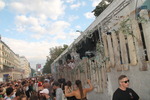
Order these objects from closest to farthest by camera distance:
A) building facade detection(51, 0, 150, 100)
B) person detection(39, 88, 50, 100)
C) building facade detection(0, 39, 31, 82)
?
building facade detection(51, 0, 150, 100)
person detection(39, 88, 50, 100)
building facade detection(0, 39, 31, 82)

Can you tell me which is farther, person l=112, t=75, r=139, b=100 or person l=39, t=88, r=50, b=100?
person l=39, t=88, r=50, b=100

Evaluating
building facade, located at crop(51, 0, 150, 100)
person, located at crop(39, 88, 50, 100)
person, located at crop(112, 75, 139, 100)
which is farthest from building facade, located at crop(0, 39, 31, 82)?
person, located at crop(112, 75, 139, 100)

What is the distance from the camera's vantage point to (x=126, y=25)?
11.7 ft

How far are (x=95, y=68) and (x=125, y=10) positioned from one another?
106 inches

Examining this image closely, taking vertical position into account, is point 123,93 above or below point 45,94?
above

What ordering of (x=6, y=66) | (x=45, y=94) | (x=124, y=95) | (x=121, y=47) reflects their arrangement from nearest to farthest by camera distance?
1. (x=124, y=95)
2. (x=121, y=47)
3. (x=45, y=94)
4. (x=6, y=66)

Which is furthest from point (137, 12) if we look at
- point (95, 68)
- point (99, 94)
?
point (99, 94)

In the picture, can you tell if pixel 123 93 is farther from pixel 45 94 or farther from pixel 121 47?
pixel 45 94

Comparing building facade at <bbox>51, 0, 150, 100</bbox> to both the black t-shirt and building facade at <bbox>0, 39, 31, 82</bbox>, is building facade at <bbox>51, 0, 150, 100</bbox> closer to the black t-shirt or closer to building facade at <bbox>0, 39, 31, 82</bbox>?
the black t-shirt

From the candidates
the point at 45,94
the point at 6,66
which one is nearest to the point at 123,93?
the point at 45,94

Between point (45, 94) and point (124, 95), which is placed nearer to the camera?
point (124, 95)

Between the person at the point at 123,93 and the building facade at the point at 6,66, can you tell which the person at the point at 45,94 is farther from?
the building facade at the point at 6,66

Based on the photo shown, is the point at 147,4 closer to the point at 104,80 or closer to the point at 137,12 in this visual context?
the point at 137,12

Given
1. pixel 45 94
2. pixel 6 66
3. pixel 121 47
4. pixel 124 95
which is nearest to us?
pixel 124 95
